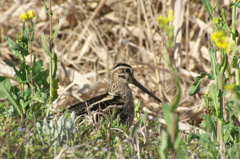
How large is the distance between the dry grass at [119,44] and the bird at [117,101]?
1.05 feet

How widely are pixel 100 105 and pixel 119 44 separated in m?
1.98

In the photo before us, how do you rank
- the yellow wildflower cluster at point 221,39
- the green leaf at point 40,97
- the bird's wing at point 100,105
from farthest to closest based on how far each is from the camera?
the bird's wing at point 100,105
the green leaf at point 40,97
the yellow wildflower cluster at point 221,39

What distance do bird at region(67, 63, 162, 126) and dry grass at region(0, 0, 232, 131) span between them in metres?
0.32

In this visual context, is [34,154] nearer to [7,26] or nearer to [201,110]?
[201,110]

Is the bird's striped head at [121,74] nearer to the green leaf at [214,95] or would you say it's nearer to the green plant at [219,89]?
the green plant at [219,89]

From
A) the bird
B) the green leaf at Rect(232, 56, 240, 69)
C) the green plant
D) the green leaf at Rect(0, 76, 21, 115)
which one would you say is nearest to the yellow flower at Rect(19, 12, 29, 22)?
the green leaf at Rect(0, 76, 21, 115)

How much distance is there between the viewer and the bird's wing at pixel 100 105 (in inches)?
162

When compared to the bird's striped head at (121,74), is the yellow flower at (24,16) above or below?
above

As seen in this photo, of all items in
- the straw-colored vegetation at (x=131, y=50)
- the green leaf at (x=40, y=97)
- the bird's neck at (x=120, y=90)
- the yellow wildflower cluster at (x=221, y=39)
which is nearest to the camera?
the yellow wildflower cluster at (x=221, y=39)

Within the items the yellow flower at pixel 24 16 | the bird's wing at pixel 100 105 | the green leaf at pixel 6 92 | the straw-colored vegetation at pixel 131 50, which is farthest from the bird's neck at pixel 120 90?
the yellow flower at pixel 24 16

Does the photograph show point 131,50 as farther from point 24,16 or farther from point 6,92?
point 24,16

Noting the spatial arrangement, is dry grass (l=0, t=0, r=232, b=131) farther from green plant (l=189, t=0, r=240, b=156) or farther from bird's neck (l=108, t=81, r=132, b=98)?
green plant (l=189, t=0, r=240, b=156)

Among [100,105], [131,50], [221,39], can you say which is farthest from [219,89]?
[131,50]

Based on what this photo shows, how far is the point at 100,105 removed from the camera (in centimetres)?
421
